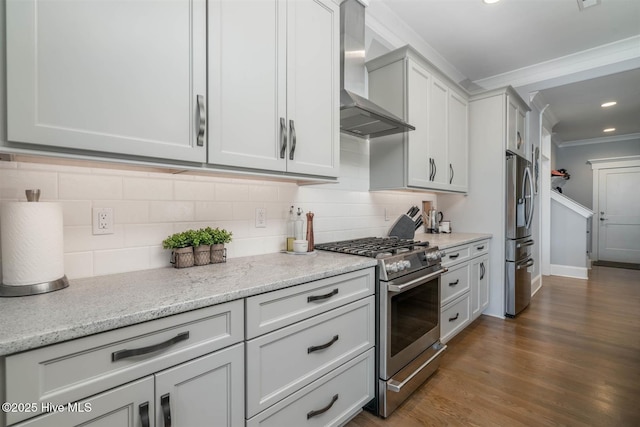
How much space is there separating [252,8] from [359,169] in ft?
4.98

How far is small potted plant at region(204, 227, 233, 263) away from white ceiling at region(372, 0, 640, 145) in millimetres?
2369

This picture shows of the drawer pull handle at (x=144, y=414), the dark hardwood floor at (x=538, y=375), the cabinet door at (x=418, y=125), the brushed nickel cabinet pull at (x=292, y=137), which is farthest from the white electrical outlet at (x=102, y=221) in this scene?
the cabinet door at (x=418, y=125)

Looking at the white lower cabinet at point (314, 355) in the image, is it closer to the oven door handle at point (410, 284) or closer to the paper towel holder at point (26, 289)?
the oven door handle at point (410, 284)

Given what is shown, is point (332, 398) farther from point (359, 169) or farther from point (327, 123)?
point (359, 169)

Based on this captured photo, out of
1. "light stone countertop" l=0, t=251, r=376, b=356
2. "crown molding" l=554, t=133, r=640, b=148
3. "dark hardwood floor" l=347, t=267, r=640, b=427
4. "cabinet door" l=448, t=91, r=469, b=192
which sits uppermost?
"crown molding" l=554, t=133, r=640, b=148

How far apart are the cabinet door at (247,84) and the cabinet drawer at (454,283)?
68.8 inches

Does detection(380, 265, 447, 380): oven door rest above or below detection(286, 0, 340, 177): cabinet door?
below

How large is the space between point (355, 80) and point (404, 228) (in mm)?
1351

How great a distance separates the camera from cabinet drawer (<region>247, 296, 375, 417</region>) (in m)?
1.17

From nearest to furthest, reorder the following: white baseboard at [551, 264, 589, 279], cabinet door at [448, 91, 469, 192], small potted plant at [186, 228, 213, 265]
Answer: small potted plant at [186, 228, 213, 265], cabinet door at [448, 91, 469, 192], white baseboard at [551, 264, 589, 279]

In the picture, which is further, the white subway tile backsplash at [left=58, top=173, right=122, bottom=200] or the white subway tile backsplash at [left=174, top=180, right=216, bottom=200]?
the white subway tile backsplash at [left=174, top=180, right=216, bottom=200]

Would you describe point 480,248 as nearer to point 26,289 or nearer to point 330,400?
point 330,400

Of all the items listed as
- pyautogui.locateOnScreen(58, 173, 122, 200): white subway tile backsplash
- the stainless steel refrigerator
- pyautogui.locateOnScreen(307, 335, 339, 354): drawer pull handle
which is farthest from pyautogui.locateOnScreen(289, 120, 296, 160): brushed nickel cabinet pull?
the stainless steel refrigerator

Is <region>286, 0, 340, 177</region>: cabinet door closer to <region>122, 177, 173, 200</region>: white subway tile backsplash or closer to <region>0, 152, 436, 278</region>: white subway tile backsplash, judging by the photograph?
<region>0, 152, 436, 278</region>: white subway tile backsplash
